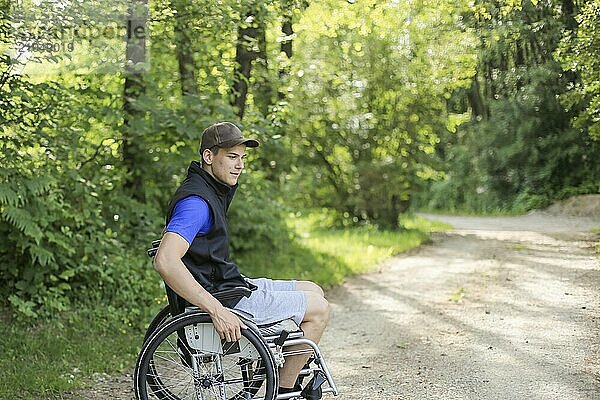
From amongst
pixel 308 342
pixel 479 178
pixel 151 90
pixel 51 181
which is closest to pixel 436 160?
pixel 479 178

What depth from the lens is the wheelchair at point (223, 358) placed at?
3615 millimetres

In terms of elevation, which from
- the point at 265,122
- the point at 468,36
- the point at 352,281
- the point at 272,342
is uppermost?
the point at 468,36

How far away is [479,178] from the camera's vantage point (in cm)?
902

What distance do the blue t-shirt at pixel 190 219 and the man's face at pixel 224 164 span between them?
8.7 inches

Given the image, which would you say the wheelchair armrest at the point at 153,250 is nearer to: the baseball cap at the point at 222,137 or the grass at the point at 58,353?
the baseball cap at the point at 222,137

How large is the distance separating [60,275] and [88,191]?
0.76 metres

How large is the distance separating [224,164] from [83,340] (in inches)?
102

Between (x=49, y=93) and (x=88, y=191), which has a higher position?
(x=49, y=93)

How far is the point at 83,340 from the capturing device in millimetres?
5836

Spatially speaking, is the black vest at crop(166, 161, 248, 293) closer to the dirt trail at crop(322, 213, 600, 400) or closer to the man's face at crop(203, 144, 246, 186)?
the man's face at crop(203, 144, 246, 186)

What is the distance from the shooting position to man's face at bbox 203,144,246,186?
3863 mm

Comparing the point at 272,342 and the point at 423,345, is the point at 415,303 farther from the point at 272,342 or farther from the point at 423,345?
the point at 272,342

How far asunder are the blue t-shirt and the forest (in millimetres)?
2266

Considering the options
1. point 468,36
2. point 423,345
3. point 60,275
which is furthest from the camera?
point 468,36
